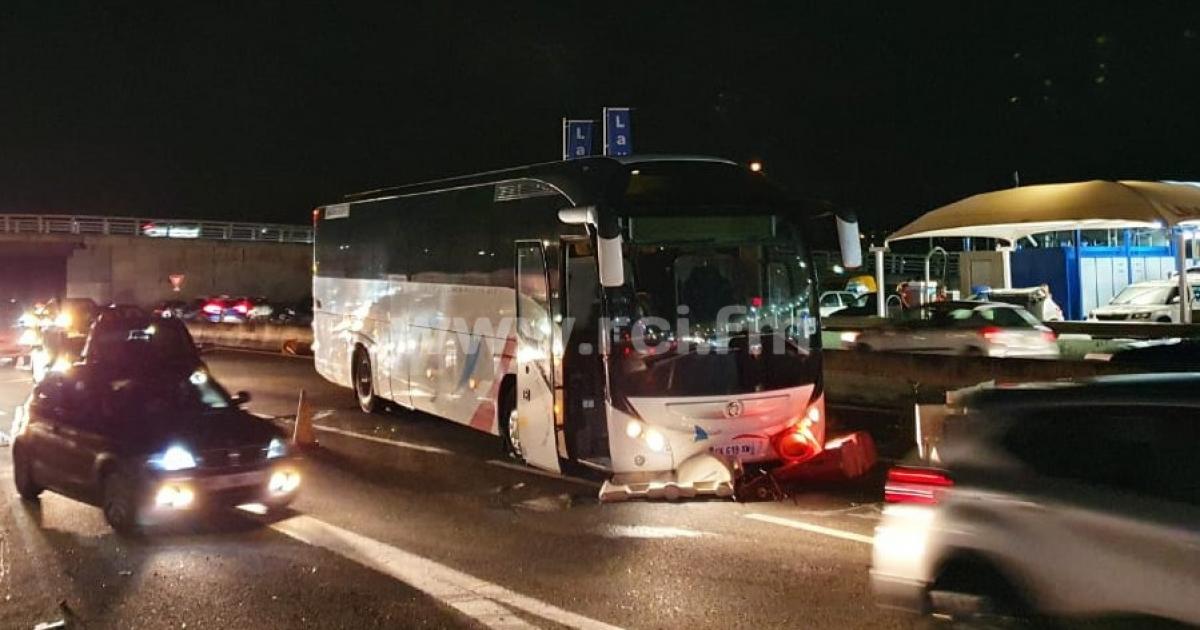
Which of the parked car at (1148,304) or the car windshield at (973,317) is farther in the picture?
the parked car at (1148,304)

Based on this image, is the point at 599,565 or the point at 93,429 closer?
the point at 599,565

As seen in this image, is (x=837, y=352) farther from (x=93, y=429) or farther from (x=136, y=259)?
(x=136, y=259)

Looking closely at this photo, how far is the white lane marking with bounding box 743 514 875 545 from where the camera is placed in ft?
28.3

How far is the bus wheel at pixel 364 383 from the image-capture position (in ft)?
55.3

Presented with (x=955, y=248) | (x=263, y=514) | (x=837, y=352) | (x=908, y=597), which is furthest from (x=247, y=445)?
(x=955, y=248)

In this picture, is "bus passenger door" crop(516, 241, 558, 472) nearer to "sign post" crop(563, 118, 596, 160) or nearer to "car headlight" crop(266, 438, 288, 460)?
"car headlight" crop(266, 438, 288, 460)

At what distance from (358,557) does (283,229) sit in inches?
2609

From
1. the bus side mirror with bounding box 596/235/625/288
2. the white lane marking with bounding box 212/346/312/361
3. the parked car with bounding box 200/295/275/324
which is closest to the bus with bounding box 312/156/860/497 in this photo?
the bus side mirror with bounding box 596/235/625/288

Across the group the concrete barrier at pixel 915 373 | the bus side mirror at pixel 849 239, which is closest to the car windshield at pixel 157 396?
the bus side mirror at pixel 849 239

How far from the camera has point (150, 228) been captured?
214 ft

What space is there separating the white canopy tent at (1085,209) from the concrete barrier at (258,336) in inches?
623

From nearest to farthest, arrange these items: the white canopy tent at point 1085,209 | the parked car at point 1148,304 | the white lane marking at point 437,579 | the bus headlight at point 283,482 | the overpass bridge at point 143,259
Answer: the white lane marking at point 437,579 → the bus headlight at point 283,482 → the white canopy tent at point 1085,209 → the parked car at point 1148,304 → the overpass bridge at point 143,259

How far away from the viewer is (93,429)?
A: 31.4 feet

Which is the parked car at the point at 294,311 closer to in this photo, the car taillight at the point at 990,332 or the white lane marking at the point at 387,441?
the white lane marking at the point at 387,441
